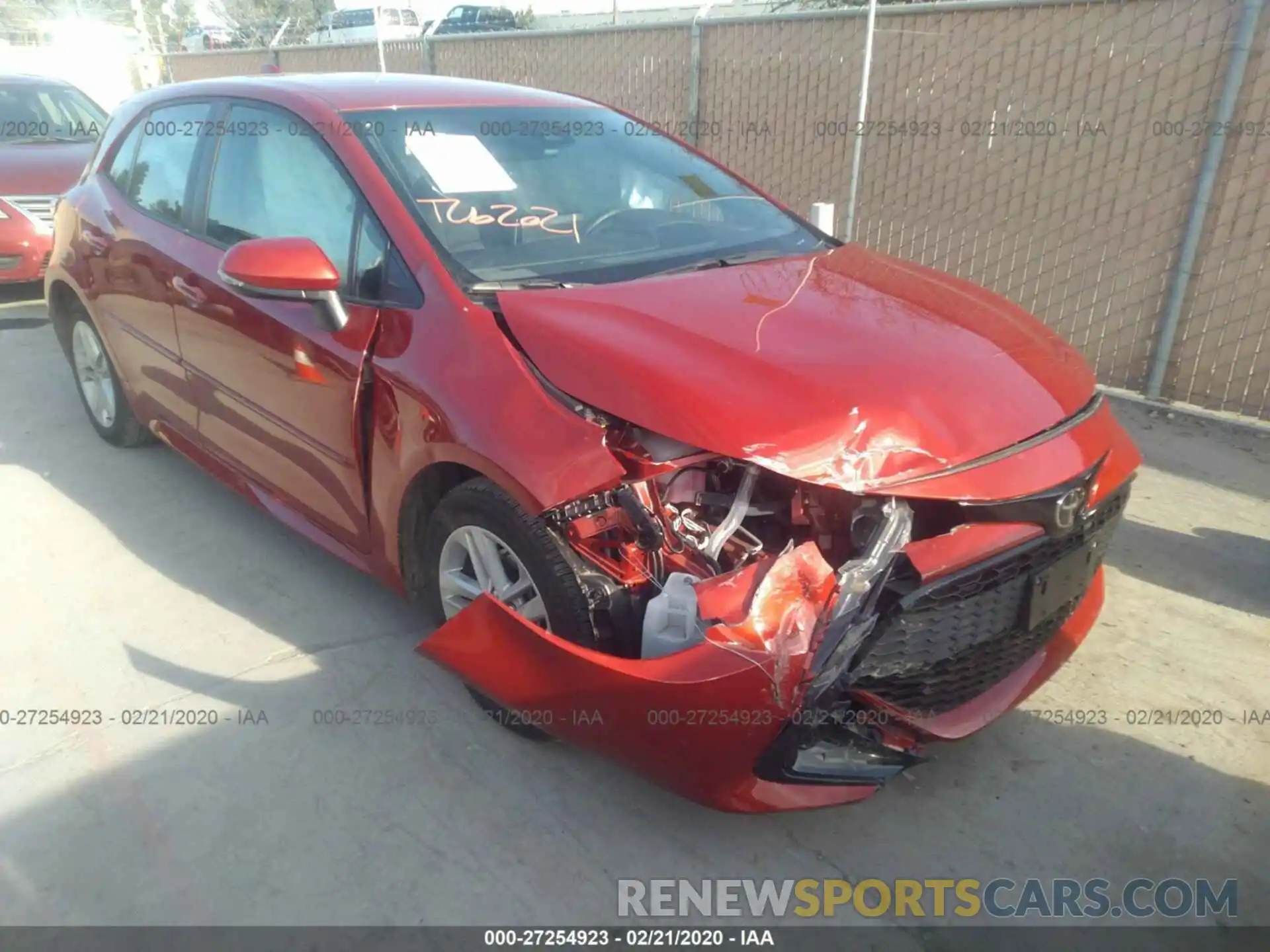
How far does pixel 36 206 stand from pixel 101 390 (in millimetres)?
3784

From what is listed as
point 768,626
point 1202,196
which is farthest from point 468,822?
point 1202,196

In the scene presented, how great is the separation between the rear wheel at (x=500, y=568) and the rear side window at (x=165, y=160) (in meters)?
1.94

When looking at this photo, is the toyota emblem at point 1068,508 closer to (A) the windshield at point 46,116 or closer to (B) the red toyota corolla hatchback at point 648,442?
(B) the red toyota corolla hatchback at point 648,442

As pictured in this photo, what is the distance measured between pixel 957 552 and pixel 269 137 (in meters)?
2.64

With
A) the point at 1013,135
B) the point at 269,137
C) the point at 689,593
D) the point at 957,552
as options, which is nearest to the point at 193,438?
the point at 269,137

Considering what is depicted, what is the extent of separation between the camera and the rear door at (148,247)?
3.58 metres

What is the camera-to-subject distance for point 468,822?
7.88 feet

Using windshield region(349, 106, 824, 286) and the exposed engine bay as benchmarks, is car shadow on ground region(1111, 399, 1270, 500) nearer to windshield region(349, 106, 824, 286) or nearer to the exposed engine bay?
windshield region(349, 106, 824, 286)

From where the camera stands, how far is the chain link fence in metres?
4.98

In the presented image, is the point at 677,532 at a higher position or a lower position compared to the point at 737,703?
higher

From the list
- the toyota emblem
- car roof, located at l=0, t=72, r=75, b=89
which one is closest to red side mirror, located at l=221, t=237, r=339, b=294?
the toyota emblem

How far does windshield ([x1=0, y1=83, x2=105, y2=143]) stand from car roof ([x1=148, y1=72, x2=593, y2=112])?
5.83 m

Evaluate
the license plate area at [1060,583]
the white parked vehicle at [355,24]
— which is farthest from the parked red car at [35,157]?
the white parked vehicle at [355,24]

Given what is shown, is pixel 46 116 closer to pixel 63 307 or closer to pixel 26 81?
pixel 26 81
